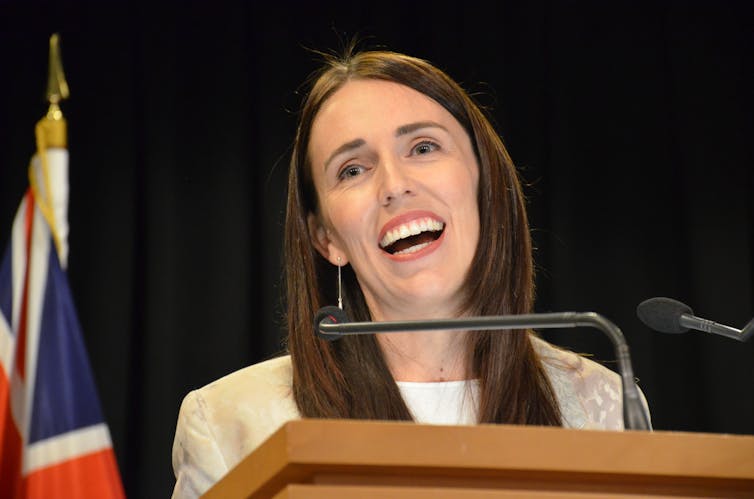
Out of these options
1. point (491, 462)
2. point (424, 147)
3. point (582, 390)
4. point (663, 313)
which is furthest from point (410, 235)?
point (491, 462)

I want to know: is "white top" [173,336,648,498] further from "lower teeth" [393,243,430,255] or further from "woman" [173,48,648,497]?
"lower teeth" [393,243,430,255]

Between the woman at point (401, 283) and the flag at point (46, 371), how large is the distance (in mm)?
194

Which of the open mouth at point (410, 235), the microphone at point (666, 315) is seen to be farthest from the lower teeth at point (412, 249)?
the microphone at point (666, 315)

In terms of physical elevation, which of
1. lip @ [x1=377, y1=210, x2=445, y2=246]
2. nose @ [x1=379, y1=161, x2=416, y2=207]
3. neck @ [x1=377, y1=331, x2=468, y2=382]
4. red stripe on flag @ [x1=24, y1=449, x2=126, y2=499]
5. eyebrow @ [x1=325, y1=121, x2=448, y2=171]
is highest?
eyebrow @ [x1=325, y1=121, x2=448, y2=171]

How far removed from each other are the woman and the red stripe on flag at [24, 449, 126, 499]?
0.14m

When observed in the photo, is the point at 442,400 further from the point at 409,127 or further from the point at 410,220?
the point at 409,127

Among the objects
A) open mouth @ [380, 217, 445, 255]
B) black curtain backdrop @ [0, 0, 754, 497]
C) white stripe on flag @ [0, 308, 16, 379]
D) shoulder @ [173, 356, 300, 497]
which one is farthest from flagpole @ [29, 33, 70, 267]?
black curtain backdrop @ [0, 0, 754, 497]

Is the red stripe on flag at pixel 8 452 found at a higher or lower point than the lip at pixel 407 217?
lower

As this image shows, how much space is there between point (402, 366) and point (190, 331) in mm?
1512

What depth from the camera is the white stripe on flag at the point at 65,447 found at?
6.23 feet

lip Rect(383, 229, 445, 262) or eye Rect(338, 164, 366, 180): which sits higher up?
eye Rect(338, 164, 366, 180)

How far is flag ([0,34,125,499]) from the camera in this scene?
1.92m

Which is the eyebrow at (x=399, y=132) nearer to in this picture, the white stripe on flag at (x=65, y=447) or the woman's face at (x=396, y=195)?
the woman's face at (x=396, y=195)

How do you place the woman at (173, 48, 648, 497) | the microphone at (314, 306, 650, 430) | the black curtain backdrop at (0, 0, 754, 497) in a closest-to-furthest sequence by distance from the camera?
the microphone at (314, 306, 650, 430) < the woman at (173, 48, 648, 497) < the black curtain backdrop at (0, 0, 754, 497)
